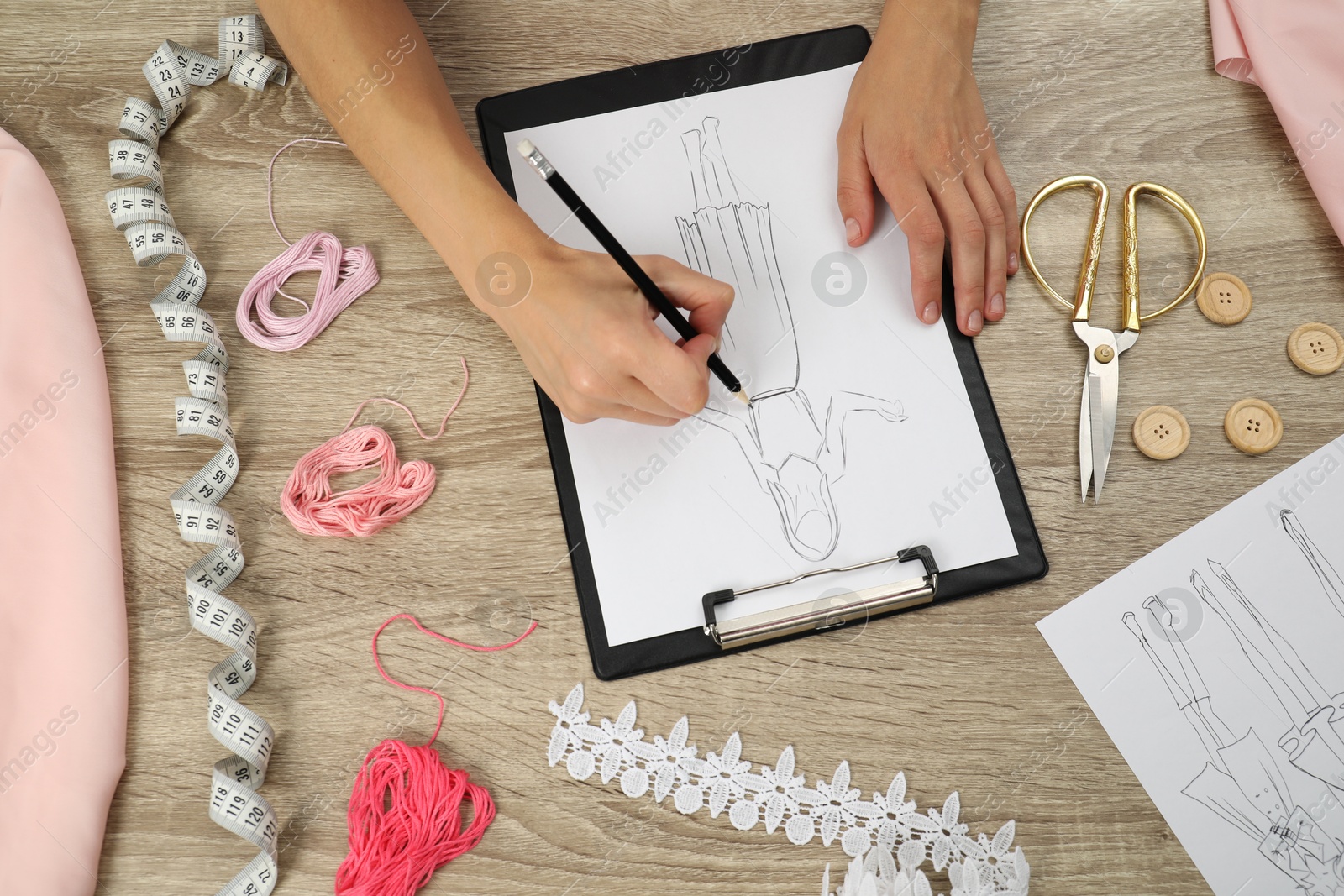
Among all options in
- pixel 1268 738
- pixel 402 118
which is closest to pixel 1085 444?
pixel 1268 738

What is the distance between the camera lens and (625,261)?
3.10 feet

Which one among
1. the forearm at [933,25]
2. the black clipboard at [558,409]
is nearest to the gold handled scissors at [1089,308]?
the black clipboard at [558,409]

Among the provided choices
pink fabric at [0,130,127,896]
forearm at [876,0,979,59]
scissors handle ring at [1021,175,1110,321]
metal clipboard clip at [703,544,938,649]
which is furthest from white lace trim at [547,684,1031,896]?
forearm at [876,0,979,59]

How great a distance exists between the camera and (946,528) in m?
1.04

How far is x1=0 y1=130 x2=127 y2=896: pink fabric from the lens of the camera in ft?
3.07

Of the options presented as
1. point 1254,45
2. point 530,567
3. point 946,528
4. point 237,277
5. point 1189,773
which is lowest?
point 1189,773

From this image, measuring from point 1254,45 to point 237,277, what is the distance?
1534 mm

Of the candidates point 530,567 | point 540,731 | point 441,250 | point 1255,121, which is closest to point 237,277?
point 441,250

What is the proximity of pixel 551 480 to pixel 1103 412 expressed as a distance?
74 cm

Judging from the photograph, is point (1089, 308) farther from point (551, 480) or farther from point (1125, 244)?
point (551, 480)

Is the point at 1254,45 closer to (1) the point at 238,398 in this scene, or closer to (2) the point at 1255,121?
(2) the point at 1255,121

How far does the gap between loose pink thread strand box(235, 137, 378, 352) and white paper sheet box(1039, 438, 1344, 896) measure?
3.36 feet

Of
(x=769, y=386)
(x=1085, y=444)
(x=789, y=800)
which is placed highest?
(x=769, y=386)

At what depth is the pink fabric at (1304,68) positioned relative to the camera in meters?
1.18
